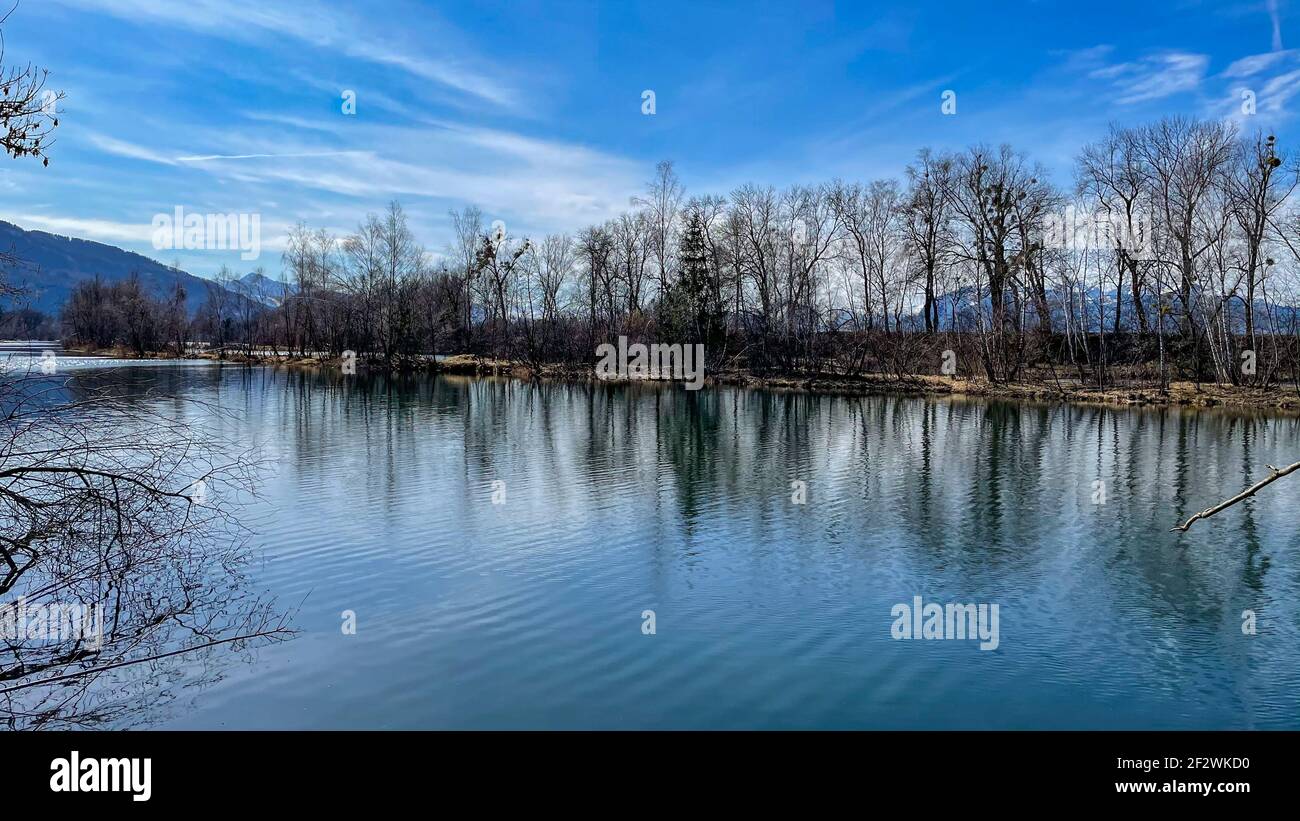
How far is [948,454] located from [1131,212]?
34.3m

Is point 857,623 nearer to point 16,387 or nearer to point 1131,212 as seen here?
→ point 16,387

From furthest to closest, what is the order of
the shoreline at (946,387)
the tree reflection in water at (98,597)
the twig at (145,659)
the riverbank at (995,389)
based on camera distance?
the shoreline at (946,387)
the riverbank at (995,389)
the twig at (145,659)
the tree reflection in water at (98,597)

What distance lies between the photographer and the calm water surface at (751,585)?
874 centimetres

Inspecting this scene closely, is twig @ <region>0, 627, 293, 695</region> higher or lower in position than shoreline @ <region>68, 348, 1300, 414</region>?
lower

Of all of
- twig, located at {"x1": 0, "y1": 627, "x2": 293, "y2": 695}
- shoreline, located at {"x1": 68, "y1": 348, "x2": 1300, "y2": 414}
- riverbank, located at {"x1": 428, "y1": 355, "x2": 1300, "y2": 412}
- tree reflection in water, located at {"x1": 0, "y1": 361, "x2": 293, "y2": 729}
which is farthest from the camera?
shoreline, located at {"x1": 68, "y1": 348, "x2": 1300, "y2": 414}

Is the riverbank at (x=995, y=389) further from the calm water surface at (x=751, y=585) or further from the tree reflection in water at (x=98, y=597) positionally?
the tree reflection in water at (x=98, y=597)

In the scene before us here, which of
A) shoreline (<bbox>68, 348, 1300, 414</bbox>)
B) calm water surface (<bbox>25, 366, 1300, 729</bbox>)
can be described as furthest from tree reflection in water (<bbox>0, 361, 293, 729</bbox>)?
shoreline (<bbox>68, 348, 1300, 414</bbox>)

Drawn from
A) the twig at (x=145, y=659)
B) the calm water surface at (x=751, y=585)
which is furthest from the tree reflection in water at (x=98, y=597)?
the calm water surface at (x=751, y=585)

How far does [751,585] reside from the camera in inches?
501

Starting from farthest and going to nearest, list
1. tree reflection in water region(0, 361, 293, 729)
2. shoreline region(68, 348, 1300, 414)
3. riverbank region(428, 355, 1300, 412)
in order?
shoreline region(68, 348, 1300, 414)
riverbank region(428, 355, 1300, 412)
tree reflection in water region(0, 361, 293, 729)

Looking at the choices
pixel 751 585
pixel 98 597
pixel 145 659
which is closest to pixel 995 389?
pixel 751 585

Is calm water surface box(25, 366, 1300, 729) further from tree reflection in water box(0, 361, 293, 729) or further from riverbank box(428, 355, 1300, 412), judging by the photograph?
riverbank box(428, 355, 1300, 412)

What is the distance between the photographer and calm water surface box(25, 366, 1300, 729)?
8.74m
